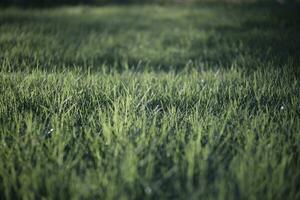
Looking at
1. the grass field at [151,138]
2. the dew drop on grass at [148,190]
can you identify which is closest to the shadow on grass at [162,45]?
the grass field at [151,138]

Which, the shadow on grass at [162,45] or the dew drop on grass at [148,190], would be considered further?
the shadow on grass at [162,45]

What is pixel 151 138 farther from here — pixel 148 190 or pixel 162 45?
pixel 162 45

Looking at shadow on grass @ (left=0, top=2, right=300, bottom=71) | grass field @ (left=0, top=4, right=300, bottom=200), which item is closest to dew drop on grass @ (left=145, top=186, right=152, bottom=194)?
grass field @ (left=0, top=4, right=300, bottom=200)

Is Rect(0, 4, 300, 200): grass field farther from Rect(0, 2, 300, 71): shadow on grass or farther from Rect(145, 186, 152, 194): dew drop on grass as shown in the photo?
Rect(0, 2, 300, 71): shadow on grass

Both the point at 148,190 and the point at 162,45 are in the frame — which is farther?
the point at 162,45

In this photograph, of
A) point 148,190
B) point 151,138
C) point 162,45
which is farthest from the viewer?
point 162,45

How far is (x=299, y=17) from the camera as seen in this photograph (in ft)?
20.9

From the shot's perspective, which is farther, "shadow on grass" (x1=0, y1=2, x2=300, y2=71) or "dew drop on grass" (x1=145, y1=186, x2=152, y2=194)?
"shadow on grass" (x1=0, y1=2, x2=300, y2=71)

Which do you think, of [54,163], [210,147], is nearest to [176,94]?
[210,147]

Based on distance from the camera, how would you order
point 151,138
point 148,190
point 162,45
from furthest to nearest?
point 162,45 < point 151,138 < point 148,190

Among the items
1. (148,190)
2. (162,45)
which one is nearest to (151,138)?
(148,190)

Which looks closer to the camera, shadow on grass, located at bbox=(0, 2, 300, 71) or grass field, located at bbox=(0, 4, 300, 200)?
grass field, located at bbox=(0, 4, 300, 200)

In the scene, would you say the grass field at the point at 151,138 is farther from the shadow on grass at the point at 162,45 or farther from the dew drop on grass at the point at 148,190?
the shadow on grass at the point at 162,45

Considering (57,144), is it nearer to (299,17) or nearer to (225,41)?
(225,41)
